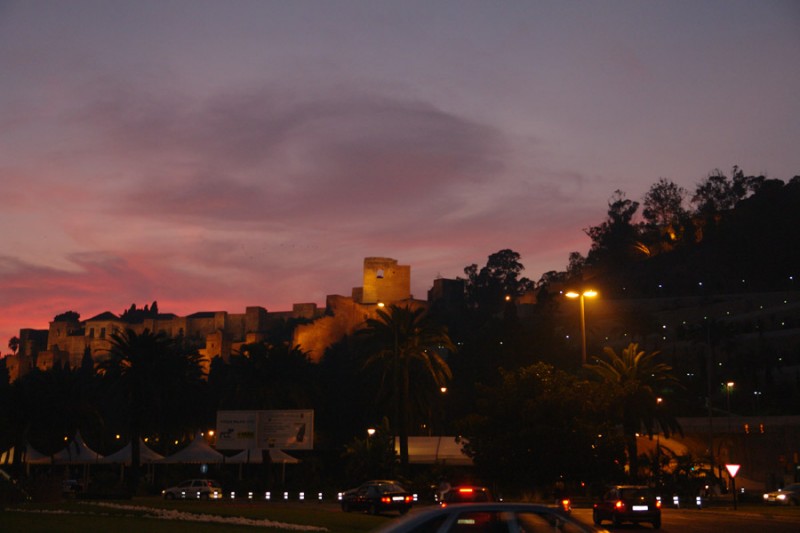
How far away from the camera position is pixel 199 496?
4869cm

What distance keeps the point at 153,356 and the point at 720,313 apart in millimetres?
103195

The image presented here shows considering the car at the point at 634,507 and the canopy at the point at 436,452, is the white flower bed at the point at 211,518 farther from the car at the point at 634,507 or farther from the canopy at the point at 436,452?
the canopy at the point at 436,452

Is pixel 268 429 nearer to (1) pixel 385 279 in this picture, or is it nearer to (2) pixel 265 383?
(2) pixel 265 383

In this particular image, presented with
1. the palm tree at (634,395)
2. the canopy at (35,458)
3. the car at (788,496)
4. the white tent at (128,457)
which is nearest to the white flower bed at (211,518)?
the palm tree at (634,395)

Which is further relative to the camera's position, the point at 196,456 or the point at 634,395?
the point at 196,456

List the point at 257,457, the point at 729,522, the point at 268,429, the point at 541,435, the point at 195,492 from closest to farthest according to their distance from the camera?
the point at 729,522
the point at 541,435
the point at 195,492
the point at 268,429
the point at 257,457

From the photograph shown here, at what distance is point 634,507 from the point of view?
29.6 meters

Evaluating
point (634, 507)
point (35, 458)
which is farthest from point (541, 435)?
point (35, 458)

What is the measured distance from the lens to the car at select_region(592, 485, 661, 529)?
29.5 m

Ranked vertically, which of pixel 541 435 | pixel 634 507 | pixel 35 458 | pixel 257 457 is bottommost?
pixel 634 507

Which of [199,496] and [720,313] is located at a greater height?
[720,313]

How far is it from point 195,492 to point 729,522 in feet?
90.3

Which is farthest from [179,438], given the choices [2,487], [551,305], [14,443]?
[551,305]

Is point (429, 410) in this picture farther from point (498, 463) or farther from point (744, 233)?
point (744, 233)
